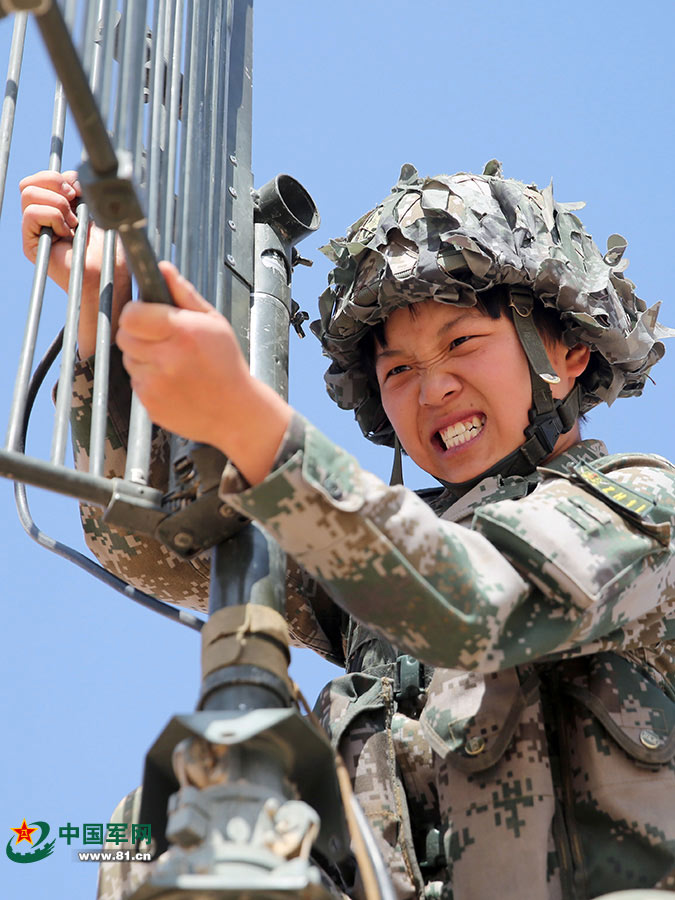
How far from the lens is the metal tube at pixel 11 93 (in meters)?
4.46

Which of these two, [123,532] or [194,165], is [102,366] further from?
[123,532]

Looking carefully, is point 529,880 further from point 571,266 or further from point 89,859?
point 571,266

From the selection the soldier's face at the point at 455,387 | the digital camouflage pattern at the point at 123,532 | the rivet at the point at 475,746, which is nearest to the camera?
the rivet at the point at 475,746

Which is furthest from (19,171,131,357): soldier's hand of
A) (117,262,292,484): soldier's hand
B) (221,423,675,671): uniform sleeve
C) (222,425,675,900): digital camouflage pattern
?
(222,425,675,900): digital camouflage pattern

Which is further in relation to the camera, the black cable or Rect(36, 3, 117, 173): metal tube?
the black cable

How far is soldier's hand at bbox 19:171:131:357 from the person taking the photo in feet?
16.8

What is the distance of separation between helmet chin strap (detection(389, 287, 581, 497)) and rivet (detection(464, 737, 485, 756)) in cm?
154

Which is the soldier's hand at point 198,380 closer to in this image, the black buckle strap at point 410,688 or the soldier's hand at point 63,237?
the soldier's hand at point 63,237

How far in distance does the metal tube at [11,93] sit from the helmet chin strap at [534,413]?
8.76ft

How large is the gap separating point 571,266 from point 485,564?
2739mm

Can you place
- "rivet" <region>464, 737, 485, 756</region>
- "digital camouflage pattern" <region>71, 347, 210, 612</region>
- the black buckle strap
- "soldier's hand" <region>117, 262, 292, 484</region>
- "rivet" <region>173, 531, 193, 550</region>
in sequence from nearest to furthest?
"soldier's hand" <region>117, 262, 292, 484</region>, "rivet" <region>173, 531, 193, 550</region>, "rivet" <region>464, 737, 485, 756</region>, "digital camouflage pattern" <region>71, 347, 210, 612</region>, the black buckle strap

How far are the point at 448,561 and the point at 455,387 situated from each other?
A: 6.86ft

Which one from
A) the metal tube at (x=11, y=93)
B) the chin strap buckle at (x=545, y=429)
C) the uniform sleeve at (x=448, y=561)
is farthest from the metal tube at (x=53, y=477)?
the chin strap buckle at (x=545, y=429)

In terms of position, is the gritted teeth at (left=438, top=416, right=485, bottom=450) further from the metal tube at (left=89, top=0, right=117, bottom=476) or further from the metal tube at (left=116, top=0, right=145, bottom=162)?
the metal tube at (left=116, top=0, right=145, bottom=162)
